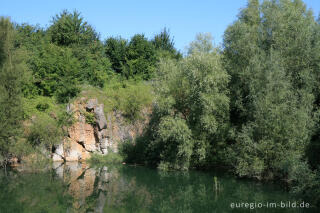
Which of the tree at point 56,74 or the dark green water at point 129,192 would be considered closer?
the dark green water at point 129,192

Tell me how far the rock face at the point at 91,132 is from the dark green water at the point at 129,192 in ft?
27.6

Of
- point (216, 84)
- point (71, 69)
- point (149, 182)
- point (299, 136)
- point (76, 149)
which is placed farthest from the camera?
point (71, 69)

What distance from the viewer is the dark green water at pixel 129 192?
1939 centimetres

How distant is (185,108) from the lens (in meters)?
32.1

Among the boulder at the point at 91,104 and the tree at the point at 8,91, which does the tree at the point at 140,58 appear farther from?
the tree at the point at 8,91

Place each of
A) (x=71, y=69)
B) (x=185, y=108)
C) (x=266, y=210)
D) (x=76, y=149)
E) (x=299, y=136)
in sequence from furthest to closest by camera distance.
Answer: (x=71, y=69) < (x=76, y=149) < (x=185, y=108) < (x=299, y=136) < (x=266, y=210)

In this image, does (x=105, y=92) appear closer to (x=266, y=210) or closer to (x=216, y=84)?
(x=216, y=84)

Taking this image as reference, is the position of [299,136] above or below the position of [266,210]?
above

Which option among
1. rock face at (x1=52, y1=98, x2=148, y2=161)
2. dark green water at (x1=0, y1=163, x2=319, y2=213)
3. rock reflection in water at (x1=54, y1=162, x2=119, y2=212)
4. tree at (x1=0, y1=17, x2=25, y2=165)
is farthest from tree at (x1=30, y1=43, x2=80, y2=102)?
dark green water at (x1=0, y1=163, x2=319, y2=213)

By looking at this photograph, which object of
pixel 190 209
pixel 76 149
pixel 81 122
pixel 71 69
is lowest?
pixel 190 209

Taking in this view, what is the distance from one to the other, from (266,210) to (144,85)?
90.6 ft

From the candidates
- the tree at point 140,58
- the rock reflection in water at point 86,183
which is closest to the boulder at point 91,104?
the rock reflection in water at point 86,183

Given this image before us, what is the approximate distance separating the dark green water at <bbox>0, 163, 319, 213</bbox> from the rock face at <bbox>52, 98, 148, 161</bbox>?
331 inches

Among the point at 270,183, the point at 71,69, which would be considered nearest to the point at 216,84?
the point at 270,183
